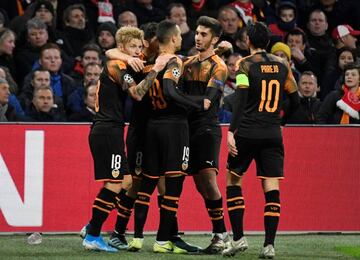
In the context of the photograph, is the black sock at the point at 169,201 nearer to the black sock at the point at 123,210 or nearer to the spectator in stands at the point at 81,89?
the black sock at the point at 123,210

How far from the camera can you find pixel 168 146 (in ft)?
38.5

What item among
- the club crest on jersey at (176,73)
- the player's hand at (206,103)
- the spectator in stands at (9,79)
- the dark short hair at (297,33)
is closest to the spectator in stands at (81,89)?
the spectator in stands at (9,79)

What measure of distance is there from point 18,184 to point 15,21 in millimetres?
4254

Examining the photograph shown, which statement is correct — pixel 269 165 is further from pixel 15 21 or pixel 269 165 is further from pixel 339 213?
pixel 15 21

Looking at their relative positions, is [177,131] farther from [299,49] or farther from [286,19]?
[286,19]

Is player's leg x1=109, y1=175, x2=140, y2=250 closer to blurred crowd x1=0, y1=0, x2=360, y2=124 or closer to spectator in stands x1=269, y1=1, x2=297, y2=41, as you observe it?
blurred crowd x1=0, y1=0, x2=360, y2=124

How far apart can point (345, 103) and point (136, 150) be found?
4442mm

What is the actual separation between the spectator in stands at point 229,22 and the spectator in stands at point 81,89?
2.63 m

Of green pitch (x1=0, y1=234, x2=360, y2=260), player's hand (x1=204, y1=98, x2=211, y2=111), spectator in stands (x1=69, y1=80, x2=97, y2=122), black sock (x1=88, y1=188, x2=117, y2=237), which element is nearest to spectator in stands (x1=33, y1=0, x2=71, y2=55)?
spectator in stands (x1=69, y1=80, x2=97, y2=122)

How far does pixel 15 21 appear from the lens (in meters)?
17.4

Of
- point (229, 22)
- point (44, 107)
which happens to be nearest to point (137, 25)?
point (229, 22)

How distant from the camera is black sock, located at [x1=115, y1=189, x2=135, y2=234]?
12211 mm

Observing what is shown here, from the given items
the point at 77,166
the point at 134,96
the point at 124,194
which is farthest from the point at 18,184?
the point at 134,96

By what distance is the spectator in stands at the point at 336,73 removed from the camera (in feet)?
57.1
